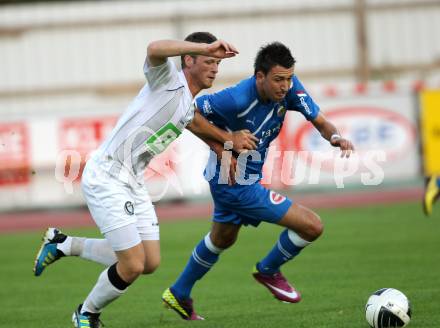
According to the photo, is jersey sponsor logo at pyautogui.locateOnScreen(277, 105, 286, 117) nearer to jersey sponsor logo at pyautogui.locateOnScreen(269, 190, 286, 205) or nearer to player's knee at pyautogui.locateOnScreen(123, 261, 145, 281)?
jersey sponsor logo at pyautogui.locateOnScreen(269, 190, 286, 205)

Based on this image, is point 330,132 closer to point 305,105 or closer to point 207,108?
point 305,105

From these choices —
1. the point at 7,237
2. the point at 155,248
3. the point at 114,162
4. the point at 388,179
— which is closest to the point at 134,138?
the point at 114,162

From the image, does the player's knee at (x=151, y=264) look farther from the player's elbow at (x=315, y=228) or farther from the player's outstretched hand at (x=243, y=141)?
the player's elbow at (x=315, y=228)

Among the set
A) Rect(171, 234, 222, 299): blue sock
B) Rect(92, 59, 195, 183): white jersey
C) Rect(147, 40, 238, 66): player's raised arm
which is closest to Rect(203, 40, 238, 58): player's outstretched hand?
Rect(147, 40, 238, 66): player's raised arm

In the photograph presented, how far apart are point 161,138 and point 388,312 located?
2.03 meters

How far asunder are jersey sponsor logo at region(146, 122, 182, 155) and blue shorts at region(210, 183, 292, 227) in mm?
1008

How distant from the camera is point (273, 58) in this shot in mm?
7340

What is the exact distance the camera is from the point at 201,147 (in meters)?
16.8

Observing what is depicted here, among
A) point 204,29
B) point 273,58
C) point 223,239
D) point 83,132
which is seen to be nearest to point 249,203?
point 223,239

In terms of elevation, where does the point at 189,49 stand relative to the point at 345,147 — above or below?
above

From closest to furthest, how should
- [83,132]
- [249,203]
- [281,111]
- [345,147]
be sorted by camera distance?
[345,147] < [249,203] < [281,111] < [83,132]

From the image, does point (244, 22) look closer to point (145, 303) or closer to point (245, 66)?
point (245, 66)

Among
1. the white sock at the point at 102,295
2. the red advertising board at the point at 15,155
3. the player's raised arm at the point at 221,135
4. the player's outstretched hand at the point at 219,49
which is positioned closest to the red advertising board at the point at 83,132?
the red advertising board at the point at 15,155

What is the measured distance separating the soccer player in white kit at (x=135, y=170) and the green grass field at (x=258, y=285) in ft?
2.58
